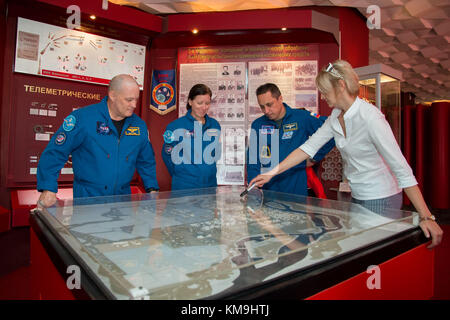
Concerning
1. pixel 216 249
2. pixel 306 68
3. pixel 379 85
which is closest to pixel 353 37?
pixel 379 85

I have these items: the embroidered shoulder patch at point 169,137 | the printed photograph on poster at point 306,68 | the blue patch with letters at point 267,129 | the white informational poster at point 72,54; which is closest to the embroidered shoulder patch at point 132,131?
the embroidered shoulder patch at point 169,137

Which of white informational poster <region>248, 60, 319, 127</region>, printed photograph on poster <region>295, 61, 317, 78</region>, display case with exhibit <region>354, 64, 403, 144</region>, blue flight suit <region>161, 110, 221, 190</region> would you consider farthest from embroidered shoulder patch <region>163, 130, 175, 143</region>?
display case with exhibit <region>354, 64, 403, 144</region>

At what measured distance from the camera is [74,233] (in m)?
0.97

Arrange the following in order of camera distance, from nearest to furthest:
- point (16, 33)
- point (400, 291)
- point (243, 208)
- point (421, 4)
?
1. point (400, 291)
2. point (243, 208)
3. point (16, 33)
4. point (421, 4)

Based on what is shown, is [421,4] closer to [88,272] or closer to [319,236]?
[319,236]

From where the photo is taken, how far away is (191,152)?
2.58 meters

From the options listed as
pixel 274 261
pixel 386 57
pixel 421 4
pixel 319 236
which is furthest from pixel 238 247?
pixel 386 57

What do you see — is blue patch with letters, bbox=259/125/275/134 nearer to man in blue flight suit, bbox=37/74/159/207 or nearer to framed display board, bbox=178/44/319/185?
man in blue flight suit, bbox=37/74/159/207

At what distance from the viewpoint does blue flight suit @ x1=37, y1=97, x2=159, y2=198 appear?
1.89 metres

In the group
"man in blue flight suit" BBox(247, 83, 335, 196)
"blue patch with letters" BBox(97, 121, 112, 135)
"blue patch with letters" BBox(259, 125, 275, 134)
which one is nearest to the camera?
"blue patch with letters" BBox(97, 121, 112, 135)

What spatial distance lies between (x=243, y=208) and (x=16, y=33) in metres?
3.37

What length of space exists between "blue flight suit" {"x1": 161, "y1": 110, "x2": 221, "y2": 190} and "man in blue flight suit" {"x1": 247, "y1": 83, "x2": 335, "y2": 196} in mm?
337

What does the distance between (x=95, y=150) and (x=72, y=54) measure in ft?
7.63

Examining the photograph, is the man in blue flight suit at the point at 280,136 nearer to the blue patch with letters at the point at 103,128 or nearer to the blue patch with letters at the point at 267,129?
the blue patch with letters at the point at 267,129
